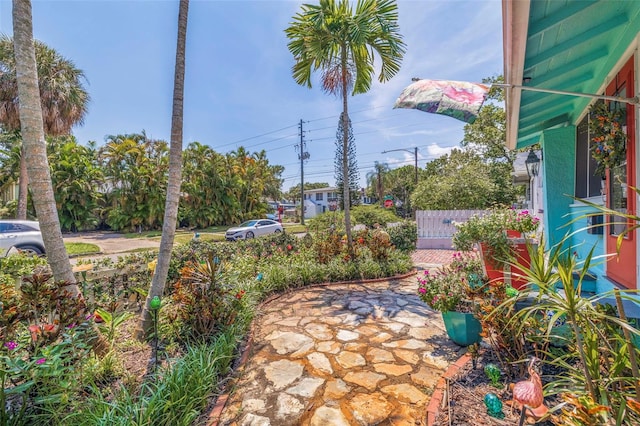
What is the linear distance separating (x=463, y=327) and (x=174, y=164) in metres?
3.76

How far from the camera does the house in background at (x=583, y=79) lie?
2043mm

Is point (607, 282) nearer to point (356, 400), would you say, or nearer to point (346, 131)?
point (356, 400)

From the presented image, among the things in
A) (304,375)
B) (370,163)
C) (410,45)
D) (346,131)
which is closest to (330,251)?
(346,131)

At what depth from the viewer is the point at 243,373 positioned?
9.32 feet

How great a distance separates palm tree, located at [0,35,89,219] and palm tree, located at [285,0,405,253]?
10.7m

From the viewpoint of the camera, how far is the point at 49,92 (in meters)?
11.2

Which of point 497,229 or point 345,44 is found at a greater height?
point 345,44

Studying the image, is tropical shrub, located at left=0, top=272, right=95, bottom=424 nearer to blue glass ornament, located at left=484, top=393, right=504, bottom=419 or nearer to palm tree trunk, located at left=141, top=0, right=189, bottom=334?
palm tree trunk, located at left=141, top=0, right=189, bottom=334

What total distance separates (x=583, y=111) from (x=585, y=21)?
2.46 metres

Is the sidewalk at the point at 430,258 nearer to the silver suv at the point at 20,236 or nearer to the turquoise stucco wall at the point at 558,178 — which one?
the turquoise stucco wall at the point at 558,178

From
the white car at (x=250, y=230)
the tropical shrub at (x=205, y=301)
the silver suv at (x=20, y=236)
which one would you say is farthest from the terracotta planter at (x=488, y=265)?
the white car at (x=250, y=230)

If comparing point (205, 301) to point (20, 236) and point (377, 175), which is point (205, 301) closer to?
point (20, 236)

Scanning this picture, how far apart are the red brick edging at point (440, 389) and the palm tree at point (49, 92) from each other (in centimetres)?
1495

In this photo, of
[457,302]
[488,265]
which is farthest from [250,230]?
[457,302]
